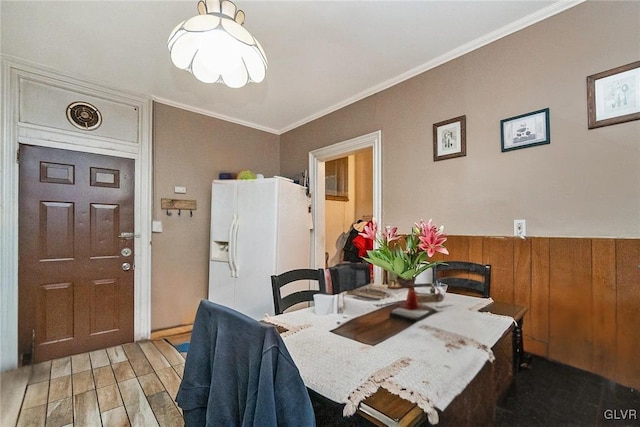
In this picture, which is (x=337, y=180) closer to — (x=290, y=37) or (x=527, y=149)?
(x=290, y=37)

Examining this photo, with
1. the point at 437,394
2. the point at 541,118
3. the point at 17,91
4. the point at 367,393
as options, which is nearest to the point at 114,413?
the point at 367,393

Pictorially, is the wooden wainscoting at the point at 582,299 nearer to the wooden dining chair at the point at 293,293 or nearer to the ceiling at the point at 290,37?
the wooden dining chair at the point at 293,293

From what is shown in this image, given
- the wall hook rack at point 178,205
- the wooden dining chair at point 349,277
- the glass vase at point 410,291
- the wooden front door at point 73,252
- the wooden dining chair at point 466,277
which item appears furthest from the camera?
the wall hook rack at point 178,205

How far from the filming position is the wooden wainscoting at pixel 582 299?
1.17m

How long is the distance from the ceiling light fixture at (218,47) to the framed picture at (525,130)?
1513 mm

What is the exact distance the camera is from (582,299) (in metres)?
1.25

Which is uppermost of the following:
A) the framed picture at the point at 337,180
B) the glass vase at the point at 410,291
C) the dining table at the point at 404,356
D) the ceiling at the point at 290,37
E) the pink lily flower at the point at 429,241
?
the ceiling at the point at 290,37

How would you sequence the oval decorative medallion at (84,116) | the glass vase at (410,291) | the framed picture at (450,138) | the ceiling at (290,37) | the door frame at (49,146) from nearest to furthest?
the glass vase at (410,291) → the ceiling at (290,37) → the framed picture at (450,138) → the door frame at (49,146) → the oval decorative medallion at (84,116)

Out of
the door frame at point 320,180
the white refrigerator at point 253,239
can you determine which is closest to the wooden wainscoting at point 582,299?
the door frame at point 320,180

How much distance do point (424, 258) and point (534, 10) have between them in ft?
5.42

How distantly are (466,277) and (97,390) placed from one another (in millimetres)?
→ 2499

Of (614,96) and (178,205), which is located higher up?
(614,96)

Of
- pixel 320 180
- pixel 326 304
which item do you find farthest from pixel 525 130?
pixel 320 180

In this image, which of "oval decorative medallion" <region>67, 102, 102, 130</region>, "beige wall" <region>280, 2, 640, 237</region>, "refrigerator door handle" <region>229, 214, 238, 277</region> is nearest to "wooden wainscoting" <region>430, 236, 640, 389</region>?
"beige wall" <region>280, 2, 640, 237</region>
